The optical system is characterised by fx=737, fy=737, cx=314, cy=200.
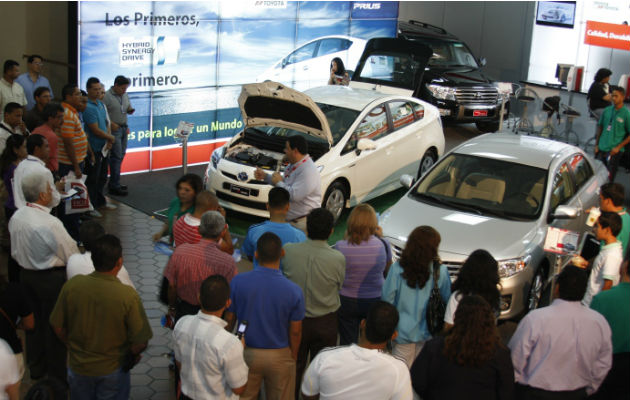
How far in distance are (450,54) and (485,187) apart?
10.1m

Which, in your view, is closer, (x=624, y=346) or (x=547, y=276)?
(x=624, y=346)

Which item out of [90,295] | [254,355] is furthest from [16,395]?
[254,355]

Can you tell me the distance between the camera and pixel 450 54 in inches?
711

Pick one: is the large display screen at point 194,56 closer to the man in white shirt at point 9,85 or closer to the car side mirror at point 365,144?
the man in white shirt at point 9,85

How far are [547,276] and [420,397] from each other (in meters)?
4.29

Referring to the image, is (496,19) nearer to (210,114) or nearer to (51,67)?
(210,114)

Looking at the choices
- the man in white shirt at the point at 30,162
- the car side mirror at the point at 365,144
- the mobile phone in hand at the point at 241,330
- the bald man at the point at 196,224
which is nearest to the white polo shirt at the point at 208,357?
the mobile phone in hand at the point at 241,330

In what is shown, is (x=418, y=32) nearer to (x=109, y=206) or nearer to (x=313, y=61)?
(x=313, y=61)

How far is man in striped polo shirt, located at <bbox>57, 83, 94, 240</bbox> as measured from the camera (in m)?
9.11

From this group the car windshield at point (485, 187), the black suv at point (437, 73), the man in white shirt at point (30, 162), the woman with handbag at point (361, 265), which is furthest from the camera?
the black suv at point (437, 73)

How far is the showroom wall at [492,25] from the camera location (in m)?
22.0

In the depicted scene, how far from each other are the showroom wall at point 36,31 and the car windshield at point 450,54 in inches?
360

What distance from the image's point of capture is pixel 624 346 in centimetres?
523

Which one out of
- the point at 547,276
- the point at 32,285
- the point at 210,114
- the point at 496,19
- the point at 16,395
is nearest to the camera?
the point at 16,395
